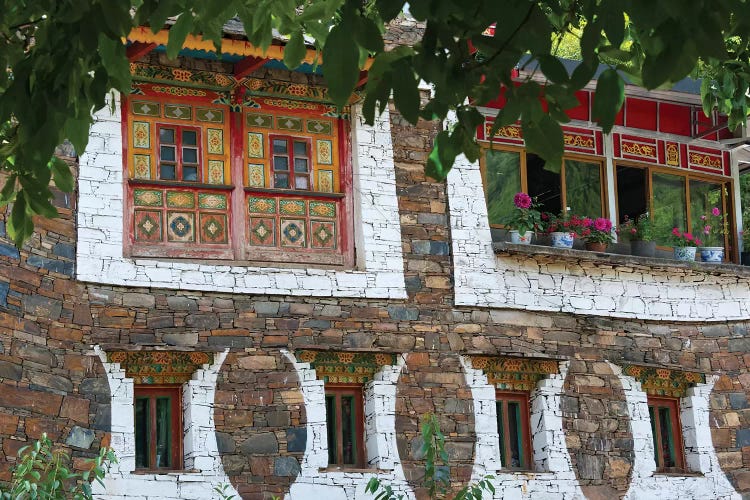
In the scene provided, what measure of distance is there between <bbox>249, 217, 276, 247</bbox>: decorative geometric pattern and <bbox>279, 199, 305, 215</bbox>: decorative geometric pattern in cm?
14

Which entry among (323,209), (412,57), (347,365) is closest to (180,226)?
(323,209)

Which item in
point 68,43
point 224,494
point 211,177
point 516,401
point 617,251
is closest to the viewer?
point 68,43

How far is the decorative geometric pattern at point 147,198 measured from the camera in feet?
43.7

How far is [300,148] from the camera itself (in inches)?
554

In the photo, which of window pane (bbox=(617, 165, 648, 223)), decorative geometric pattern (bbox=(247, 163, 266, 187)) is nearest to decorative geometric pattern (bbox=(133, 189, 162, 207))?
decorative geometric pattern (bbox=(247, 163, 266, 187))

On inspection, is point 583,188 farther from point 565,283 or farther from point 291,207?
point 291,207

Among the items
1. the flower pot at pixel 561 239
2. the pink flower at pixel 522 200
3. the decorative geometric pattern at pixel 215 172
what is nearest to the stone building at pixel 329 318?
the decorative geometric pattern at pixel 215 172

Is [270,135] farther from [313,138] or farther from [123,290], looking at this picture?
[123,290]

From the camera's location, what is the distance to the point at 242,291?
13.3 metres

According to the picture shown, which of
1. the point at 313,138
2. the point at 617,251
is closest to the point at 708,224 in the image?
the point at 617,251

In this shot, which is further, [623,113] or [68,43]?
[623,113]

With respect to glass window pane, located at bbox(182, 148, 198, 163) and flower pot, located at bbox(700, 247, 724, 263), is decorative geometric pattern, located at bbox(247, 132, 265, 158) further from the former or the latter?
flower pot, located at bbox(700, 247, 724, 263)

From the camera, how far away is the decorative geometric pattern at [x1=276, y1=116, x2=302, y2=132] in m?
14.0

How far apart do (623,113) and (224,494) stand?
241 inches
